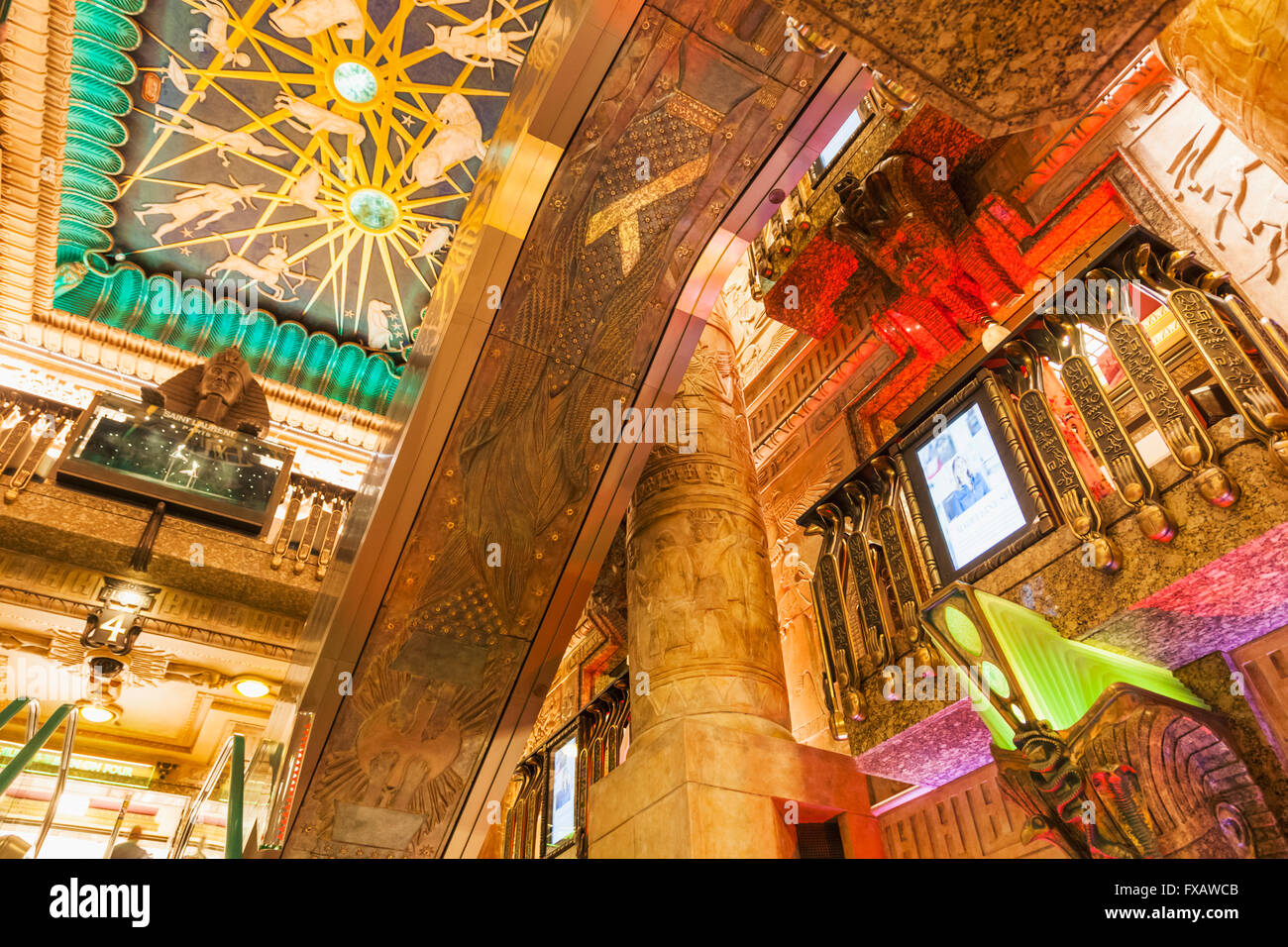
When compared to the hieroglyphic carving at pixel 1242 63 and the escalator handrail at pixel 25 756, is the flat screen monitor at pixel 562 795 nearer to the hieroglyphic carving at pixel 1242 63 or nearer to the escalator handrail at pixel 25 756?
the escalator handrail at pixel 25 756

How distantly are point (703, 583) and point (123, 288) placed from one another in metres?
9.43

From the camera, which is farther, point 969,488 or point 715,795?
point 969,488

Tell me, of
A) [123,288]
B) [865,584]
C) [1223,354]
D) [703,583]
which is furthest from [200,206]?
[1223,354]

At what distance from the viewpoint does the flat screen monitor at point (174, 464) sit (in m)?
7.43

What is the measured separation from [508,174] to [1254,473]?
3.96 meters

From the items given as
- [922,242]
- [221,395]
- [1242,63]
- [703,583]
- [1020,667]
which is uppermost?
[221,395]

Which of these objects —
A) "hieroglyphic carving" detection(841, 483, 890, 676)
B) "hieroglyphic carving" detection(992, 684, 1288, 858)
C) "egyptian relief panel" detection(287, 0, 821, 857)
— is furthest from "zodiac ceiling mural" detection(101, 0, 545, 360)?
"hieroglyphic carving" detection(992, 684, 1288, 858)

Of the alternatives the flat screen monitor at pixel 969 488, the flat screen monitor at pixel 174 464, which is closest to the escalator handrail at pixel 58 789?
the flat screen monitor at pixel 969 488

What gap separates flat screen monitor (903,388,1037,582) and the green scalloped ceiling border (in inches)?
351

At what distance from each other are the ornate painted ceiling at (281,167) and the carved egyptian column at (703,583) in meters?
5.41

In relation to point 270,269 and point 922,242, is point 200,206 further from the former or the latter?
point 922,242

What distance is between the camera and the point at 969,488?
14.7ft

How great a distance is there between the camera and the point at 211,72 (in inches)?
334
